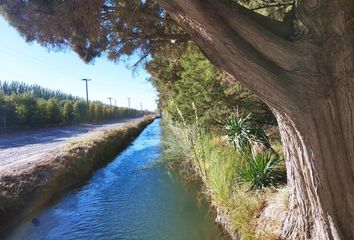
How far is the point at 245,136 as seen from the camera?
8.71 metres

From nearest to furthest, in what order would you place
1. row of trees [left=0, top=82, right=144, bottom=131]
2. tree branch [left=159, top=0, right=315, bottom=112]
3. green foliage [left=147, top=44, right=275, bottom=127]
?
1. tree branch [left=159, top=0, right=315, bottom=112]
2. green foliage [left=147, top=44, right=275, bottom=127]
3. row of trees [left=0, top=82, right=144, bottom=131]

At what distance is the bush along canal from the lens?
7293 millimetres

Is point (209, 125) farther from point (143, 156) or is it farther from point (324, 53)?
point (324, 53)

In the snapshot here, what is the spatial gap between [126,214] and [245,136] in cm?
354

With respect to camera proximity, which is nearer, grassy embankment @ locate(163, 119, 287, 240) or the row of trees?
grassy embankment @ locate(163, 119, 287, 240)

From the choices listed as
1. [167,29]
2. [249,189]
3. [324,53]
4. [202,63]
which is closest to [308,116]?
[324,53]

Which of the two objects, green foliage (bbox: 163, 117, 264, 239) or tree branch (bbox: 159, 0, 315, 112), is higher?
tree branch (bbox: 159, 0, 315, 112)

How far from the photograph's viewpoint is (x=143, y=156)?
19.2 m

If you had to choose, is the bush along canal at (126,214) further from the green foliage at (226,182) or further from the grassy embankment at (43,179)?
the green foliage at (226,182)

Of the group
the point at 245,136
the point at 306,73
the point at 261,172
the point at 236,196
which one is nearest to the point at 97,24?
the point at 306,73

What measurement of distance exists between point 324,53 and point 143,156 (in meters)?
15.9

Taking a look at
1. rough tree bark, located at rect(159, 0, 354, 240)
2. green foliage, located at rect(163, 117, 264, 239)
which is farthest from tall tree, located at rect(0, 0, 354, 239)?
green foliage, located at rect(163, 117, 264, 239)

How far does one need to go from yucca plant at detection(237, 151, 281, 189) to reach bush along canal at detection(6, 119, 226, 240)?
1222 millimetres

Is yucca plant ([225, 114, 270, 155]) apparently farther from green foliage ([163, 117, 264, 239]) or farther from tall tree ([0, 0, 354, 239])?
tall tree ([0, 0, 354, 239])
